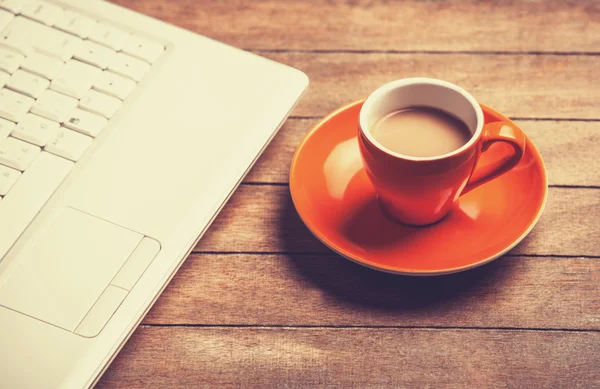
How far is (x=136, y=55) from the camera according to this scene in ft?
2.11

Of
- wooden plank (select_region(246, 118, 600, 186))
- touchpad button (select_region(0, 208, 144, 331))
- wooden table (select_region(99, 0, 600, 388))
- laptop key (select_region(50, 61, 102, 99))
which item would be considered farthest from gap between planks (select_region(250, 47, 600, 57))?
touchpad button (select_region(0, 208, 144, 331))

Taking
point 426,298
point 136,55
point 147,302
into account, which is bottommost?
point 426,298

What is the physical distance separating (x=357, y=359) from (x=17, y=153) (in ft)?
1.14

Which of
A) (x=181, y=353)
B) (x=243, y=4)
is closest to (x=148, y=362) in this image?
(x=181, y=353)

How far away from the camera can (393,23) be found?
795mm

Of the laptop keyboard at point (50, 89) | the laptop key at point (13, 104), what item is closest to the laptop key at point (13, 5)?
the laptop keyboard at point (50, 89)

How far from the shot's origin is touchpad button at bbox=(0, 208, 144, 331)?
1.69 feet

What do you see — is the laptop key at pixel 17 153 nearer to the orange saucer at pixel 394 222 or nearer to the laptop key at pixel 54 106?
the laptop key at pixel 54 106

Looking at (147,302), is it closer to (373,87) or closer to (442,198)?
(442,198)

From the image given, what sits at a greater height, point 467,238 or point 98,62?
point 98,62

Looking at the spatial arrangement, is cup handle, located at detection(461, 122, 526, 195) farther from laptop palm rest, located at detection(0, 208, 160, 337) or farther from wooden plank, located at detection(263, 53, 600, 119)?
laptop palm rest, located at detection(0, 208, 160, 337)

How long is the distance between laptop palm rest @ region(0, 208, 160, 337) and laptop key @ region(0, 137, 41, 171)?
0.06m

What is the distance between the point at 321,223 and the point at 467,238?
13cm

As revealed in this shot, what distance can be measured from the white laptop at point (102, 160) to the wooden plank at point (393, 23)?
0.13 meters
